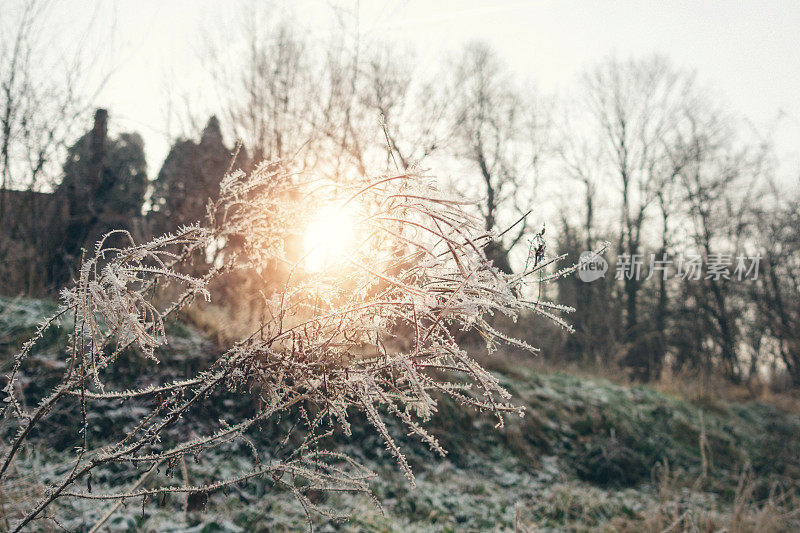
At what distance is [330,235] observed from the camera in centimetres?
102

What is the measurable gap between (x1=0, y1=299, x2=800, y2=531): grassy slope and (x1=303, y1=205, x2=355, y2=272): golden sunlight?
1.47 meters

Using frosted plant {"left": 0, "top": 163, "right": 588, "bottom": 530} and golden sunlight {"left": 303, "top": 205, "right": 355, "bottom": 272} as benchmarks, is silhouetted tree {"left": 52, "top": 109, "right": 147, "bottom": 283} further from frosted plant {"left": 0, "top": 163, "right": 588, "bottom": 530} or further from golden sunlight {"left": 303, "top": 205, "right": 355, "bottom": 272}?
golden sunlight {"left": 303, "top": 205, "right": 355, "bottom": 272}

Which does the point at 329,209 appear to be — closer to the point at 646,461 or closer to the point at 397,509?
the point at 397,509

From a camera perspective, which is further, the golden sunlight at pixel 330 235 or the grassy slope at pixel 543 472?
the grassy slope at pixel 543 472

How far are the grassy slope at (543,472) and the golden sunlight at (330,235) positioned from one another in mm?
1466

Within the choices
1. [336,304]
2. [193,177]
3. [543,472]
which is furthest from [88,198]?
[336,304]

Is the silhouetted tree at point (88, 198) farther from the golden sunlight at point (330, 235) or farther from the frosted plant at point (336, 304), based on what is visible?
the golden sunlight at point (330, 235)

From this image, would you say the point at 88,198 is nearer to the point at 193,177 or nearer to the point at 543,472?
the point at 193,177

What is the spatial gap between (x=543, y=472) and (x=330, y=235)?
5.50 m

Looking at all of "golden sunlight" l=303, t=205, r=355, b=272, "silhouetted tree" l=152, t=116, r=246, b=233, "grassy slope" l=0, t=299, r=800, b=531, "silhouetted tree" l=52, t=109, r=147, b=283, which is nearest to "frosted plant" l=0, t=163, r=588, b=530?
"golden sunlight" l=303, t=205, r=355, b=272

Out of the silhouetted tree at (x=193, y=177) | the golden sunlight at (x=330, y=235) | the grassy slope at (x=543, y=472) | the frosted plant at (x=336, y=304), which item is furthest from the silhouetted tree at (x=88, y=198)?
the golden sunlight at (x=330, y=235)

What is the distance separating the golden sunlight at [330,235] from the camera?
102 cm

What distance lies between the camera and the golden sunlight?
1020 millimetres

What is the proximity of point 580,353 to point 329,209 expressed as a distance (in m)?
16.7
